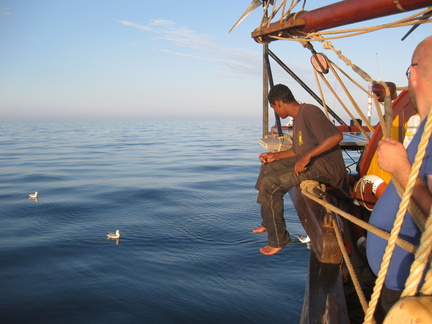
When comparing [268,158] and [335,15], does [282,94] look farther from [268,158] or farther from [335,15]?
[335,15]

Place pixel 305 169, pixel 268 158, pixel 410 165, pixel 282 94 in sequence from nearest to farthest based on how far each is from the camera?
pixel 410 165, pixel 305 169, pixel 282 94, pixel 268 158

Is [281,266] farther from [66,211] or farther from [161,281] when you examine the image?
[66,211]

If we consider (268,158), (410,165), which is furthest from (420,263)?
(268,158)

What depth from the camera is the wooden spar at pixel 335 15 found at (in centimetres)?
346

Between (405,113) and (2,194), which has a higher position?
(405,113)

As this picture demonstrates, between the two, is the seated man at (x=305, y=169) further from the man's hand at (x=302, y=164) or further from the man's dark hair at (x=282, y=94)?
the man's dark hair at (x=282, y=94)

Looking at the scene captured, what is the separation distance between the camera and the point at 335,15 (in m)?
4.05

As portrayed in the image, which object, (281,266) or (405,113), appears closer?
(405,113)

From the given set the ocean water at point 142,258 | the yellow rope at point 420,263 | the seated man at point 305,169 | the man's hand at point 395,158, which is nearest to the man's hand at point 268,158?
the seated man at point 305,169

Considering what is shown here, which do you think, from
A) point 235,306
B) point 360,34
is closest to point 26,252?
Answer: point 235,306

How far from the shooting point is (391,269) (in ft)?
5.43

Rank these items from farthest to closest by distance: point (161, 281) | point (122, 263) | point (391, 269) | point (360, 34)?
point (122, 263), point (161, 281), point (360, 34), point (391, 269)

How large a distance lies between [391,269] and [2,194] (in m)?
11.4

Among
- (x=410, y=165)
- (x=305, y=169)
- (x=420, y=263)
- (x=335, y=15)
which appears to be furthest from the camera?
(x=305, y=169)
